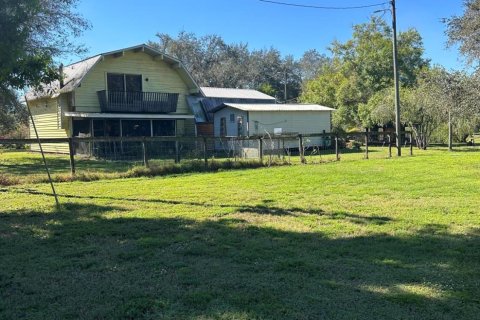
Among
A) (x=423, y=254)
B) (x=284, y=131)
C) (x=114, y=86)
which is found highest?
(x=114, y=86)

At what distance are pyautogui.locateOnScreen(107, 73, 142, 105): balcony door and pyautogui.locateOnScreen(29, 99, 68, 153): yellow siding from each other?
369 centimetres

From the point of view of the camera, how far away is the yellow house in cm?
2553

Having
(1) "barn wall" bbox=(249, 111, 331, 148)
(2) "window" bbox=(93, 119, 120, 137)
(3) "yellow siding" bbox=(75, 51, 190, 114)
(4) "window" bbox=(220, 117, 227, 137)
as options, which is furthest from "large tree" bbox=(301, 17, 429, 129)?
(2) "window" bbox=(93, 119, 120, 137)

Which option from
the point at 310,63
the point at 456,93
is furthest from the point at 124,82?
the point at 310,63

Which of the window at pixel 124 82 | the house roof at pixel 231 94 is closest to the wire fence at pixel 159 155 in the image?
the window at pixel 124 82

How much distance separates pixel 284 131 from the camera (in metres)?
29.5

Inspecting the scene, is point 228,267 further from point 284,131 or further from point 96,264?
point 284,131

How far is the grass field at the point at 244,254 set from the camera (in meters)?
3.85

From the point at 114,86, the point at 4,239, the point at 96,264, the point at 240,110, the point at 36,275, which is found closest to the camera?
the point at 36,275

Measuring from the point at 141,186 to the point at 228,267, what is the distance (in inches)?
277

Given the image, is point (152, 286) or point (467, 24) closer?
point (152, 286)

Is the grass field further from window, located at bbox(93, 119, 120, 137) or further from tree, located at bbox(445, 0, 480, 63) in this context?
window, located at bbox(93, 119, 120, 137)

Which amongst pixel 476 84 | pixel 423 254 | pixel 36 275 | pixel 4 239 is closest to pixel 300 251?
pixel 423 254

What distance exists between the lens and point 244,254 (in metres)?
5.34
